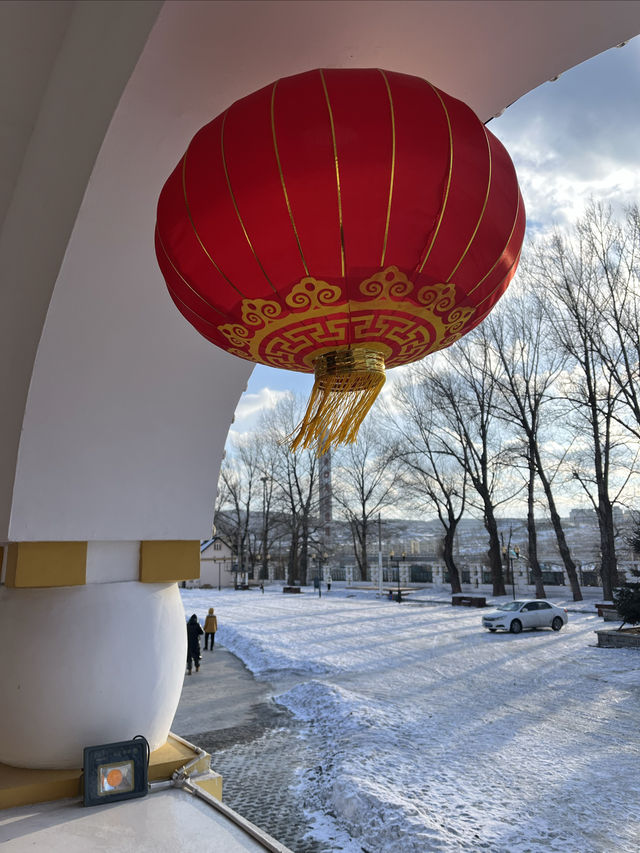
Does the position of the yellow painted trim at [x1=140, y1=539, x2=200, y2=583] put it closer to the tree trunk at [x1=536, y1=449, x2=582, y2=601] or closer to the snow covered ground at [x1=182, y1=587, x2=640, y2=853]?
the snow covered ground at [x1=182, y1=587, x2=640, y2=853]

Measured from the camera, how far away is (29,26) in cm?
209

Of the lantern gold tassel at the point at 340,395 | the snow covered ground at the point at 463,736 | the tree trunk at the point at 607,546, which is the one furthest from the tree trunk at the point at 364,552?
the lantern gold tassel at the point at 340,395

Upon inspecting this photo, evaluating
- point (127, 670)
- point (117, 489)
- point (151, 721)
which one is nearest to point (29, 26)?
point (117, 489)

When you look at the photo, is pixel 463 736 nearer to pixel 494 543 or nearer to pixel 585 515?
pixel 494 543

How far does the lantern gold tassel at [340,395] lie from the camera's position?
1949mm

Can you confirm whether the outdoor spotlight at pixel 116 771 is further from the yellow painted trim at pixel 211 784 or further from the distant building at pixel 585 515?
the distant building at pixel 585 515

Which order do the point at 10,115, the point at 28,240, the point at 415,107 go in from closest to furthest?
1. the point at 415,107
2. the point at 10,115
3. the point at 28,240

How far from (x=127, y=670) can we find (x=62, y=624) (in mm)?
440

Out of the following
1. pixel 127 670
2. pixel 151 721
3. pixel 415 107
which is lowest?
pixel 151 721

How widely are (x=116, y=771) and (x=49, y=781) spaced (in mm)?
346

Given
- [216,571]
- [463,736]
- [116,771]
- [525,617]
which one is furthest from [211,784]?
[216,571]

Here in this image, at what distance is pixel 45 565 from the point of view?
316 centimetres

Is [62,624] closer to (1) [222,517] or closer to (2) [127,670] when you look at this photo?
(2) [127,670]

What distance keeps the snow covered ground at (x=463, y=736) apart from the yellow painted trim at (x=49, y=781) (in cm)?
212
